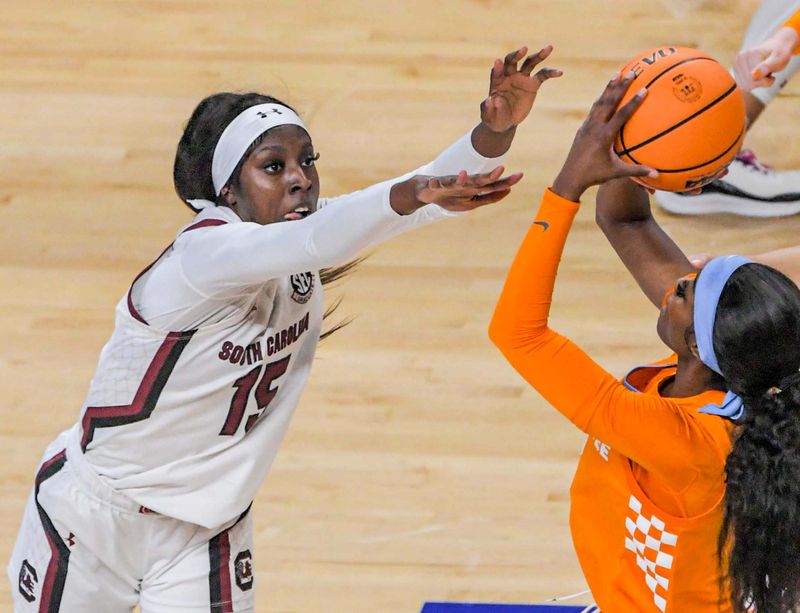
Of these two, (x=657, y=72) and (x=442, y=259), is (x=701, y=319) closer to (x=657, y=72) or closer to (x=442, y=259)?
(x=657, y=72)

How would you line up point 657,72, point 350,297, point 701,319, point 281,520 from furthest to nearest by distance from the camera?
point 350,297
point 281,520
point 657,72
point 701,319

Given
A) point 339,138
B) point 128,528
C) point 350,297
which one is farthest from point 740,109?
point 339,138

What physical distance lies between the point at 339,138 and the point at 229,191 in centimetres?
293

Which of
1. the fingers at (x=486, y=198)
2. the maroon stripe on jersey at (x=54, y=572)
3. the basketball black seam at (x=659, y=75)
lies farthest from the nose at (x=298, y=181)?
the maroon stripe on jersey at (x=54, y=572)

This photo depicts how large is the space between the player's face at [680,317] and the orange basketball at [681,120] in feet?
0.67

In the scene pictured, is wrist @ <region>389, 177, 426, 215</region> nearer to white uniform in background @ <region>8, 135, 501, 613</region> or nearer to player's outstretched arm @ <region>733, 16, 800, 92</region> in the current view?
white uniform in background @ <region>8, 135, 501, 613</region>

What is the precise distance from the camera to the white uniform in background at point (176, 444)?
8.55 feet

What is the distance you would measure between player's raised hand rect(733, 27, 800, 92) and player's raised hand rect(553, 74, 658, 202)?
1181mm

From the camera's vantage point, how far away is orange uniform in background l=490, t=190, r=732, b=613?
2250mm

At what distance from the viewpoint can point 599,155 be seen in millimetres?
2201

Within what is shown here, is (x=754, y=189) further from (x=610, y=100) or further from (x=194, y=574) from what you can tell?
(x=194, y=574)

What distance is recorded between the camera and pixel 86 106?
5797 millimetres

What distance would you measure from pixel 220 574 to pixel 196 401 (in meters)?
0.40

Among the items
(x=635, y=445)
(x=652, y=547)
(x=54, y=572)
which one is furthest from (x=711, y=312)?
(x=54, y=572)
